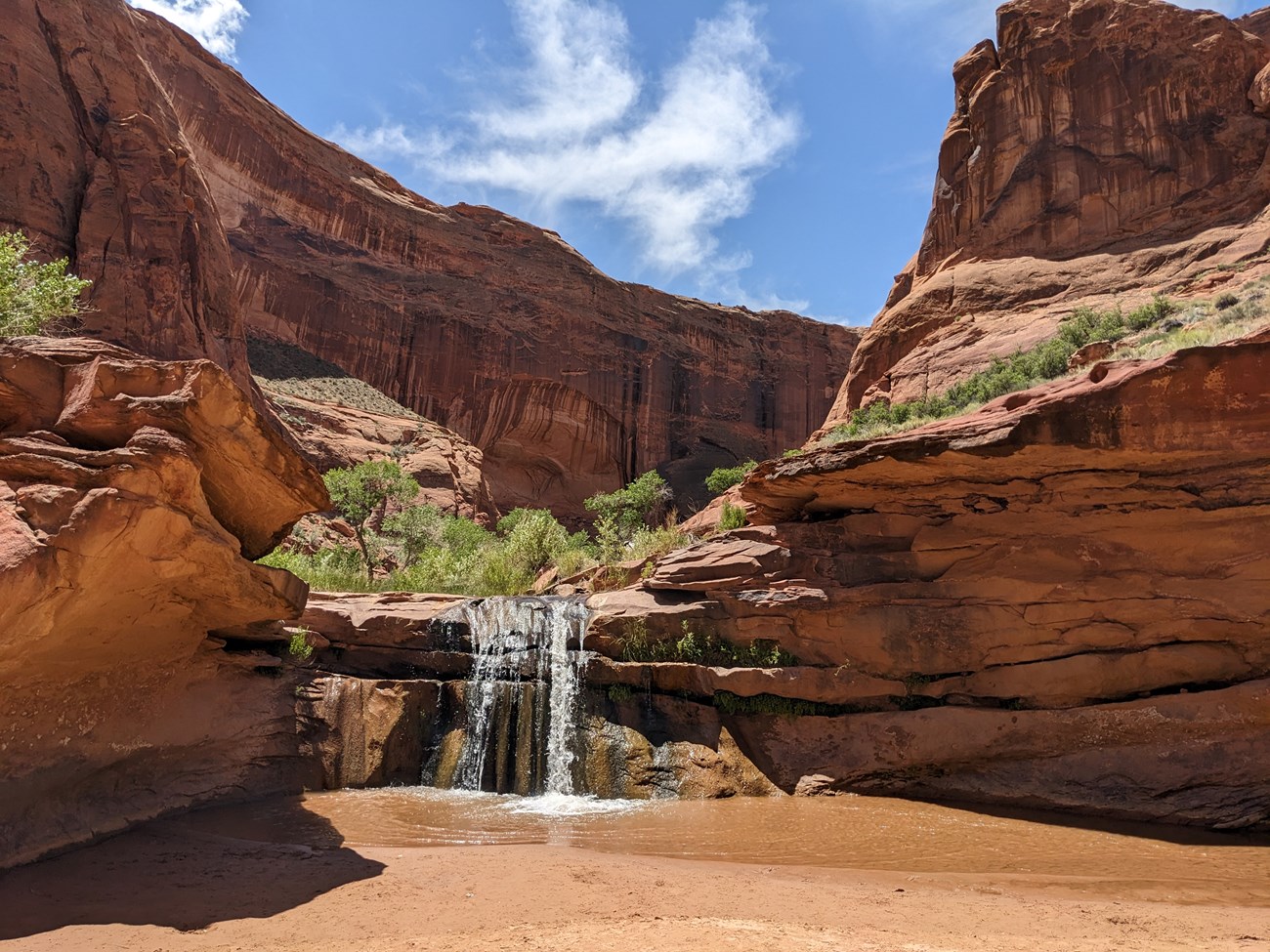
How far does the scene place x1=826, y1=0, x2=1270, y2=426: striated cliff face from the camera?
26188mm

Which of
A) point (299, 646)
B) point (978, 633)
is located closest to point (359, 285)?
point (299, 646)

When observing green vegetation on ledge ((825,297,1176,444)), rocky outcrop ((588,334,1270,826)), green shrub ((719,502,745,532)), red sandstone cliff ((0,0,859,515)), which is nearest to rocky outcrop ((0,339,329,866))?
rocky outcrop ((588,334,1270,826))

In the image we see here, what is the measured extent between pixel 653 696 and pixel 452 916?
7.94 meters

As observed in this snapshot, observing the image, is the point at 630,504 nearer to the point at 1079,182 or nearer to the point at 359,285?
the point at 359,285

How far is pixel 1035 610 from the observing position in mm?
12234

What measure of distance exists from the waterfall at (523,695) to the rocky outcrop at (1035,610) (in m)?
0.74

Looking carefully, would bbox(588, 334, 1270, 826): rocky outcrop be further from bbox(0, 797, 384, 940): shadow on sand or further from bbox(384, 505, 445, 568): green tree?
bbox(384, 505, 445, 568): green tree

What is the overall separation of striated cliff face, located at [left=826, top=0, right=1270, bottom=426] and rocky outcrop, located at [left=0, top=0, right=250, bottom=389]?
978 inches

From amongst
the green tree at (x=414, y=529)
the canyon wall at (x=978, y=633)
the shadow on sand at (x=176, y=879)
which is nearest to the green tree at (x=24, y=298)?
the shadow on sand at (x=176, y=879)

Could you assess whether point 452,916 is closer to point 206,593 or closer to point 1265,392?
point 206,593

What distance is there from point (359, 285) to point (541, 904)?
148 feet

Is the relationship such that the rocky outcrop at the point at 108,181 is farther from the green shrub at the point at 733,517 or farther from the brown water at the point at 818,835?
the brown water at the point at 818,835

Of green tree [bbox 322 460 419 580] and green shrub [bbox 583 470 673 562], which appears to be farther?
green shrub [bbox 583 470 673 562]

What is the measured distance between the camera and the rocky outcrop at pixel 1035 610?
35.7ft
